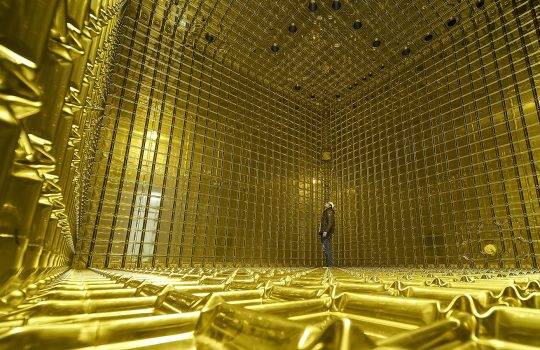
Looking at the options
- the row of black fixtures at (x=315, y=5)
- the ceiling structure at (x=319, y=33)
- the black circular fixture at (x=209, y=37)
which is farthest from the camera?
the black circular fixture at (x=209, y=37)

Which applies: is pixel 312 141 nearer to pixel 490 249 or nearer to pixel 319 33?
pixel 319 33

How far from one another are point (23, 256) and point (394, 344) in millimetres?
502

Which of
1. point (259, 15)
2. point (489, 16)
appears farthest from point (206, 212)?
point (489, 16)

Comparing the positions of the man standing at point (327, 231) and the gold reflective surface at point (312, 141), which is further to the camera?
the man standing at point (327, 231)

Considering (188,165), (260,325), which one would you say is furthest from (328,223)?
(260,325)

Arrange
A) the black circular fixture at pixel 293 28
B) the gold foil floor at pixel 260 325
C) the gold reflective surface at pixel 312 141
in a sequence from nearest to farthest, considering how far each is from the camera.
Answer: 1. the gold foil floor at pixel 260 325
2. the gold reflective surface at pixel 312 141
3. the black circular fixture at pixel 293 28

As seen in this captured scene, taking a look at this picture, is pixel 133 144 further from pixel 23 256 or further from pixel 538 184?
pixel 538 184

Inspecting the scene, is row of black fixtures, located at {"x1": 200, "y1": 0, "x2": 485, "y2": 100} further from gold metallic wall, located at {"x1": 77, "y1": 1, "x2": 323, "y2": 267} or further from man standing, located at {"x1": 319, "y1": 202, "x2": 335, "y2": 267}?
man standing, located at {"x1": 319, "y1": 202, "x2": 335, "y2": 267}

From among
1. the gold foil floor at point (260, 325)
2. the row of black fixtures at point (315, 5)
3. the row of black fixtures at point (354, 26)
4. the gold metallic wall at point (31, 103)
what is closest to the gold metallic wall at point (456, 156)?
the row of black fixtures at point (354, 26)

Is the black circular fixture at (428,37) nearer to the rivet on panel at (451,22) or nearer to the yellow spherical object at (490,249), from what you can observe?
the rivet on panel at (451,22)

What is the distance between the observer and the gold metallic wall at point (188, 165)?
3.47m

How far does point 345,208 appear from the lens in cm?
524

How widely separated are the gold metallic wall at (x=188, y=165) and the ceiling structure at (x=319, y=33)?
184mm

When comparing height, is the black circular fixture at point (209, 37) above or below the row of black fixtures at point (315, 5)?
below
